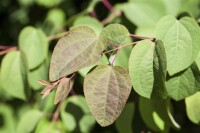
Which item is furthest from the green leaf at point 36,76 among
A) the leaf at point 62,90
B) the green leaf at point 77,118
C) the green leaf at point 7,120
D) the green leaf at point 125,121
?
the green leaf at point 7,120

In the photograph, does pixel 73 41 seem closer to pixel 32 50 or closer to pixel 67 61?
pixel 67 61

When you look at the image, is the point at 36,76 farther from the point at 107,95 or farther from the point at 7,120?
the point at 7,120

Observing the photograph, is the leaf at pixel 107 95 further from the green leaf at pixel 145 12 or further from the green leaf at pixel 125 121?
the green leaf at pixel 145 12

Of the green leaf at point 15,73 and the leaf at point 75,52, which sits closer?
the leaf at point 75,52

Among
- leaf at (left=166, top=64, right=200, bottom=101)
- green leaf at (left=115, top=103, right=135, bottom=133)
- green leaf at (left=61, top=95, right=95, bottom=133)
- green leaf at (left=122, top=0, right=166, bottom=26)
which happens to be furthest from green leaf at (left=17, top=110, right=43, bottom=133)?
leaf at (left=166, top=64, right=200, bottom=101)

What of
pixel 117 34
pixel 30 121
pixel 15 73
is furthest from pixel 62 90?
pixel 30 121
